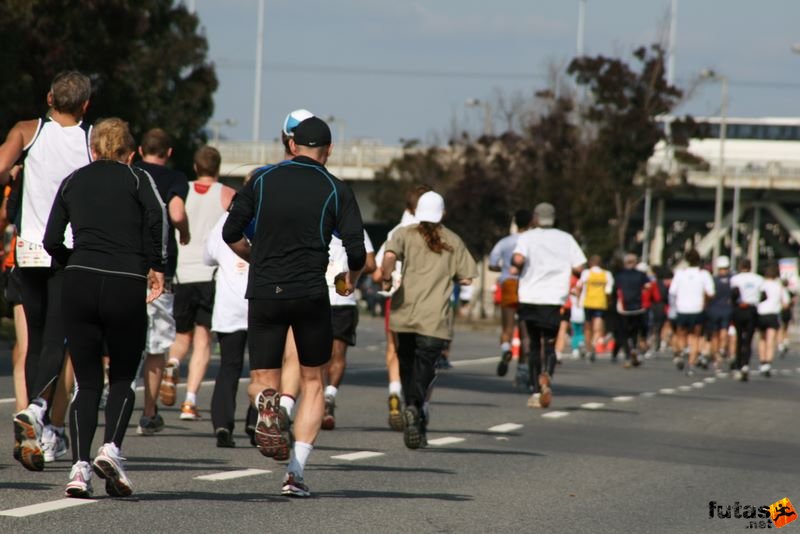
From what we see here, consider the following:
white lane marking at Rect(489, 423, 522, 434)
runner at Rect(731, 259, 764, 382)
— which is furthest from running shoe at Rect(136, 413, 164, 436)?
runner at Rect(731, 259, 764, 382)

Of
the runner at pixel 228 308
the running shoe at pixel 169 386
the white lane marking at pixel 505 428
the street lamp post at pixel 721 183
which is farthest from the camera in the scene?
the street lamp post at pixel 721 183

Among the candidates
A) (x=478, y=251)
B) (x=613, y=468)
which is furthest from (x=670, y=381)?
(x=478, y=251)

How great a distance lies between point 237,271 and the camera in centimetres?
1089

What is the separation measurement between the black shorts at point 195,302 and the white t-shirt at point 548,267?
490 centimetres

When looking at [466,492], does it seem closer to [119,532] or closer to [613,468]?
[613,468]

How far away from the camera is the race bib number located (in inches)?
338

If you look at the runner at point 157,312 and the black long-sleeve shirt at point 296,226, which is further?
the runner at point 157,312

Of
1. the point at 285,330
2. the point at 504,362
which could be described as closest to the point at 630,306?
the point at 504,362

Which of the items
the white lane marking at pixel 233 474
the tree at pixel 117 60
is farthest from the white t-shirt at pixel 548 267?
the tree at pixel 117 60

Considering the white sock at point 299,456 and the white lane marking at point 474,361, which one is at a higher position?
the white sock at point 299,456

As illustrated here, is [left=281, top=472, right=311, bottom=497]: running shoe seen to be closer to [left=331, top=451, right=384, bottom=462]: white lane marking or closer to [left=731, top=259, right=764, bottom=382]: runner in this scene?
[left=331, top=451, right=384, bottom=462]: white lane marking

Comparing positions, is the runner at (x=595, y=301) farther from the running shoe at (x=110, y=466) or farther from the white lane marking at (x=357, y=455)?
the running shoe at (x=110, y=466)

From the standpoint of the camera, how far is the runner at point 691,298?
27.0 m

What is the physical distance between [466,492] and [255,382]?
61.7 inches
